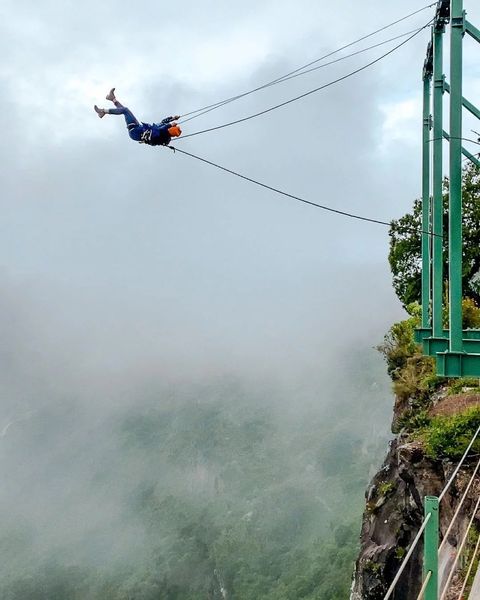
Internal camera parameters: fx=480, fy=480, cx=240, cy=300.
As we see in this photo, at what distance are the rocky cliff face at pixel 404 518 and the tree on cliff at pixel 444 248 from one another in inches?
401

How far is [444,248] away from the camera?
68.4 feet

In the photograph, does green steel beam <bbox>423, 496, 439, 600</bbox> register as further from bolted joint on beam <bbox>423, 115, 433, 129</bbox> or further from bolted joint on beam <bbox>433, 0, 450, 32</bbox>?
bolted joint on beam <bbox>423, 115, 433, 129</bbox>

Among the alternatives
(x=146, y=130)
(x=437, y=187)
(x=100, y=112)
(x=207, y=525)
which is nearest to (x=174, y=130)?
(x=146, y=130)

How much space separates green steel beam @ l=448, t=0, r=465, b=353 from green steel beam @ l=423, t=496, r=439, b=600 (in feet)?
15.5

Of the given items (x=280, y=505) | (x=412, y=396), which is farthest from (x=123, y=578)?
(x=412, y=396)

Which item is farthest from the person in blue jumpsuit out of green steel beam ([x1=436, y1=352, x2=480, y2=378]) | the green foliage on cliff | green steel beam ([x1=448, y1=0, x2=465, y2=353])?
the green foliage on cliff

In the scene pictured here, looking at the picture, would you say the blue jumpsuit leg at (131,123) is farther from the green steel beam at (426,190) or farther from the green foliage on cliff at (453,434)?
the green foliage on cliff at (453,434)

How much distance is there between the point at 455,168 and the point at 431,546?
6.13 metres

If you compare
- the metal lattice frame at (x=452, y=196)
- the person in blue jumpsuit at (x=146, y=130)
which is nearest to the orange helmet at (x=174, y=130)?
the person in blue jumpsuit at (x=146, y=130)

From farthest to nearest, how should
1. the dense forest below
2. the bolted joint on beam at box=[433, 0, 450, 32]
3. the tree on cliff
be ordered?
the dense forest below, the tree on cliff, the bolted joint on beam at box=[433, 0, 450, 32]

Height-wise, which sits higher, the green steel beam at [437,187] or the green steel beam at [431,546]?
the green steel beam at [437,187]

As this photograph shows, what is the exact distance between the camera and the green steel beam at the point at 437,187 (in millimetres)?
9891

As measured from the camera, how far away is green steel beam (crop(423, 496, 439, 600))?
11.6 feet

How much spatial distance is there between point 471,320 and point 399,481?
609 centimetres
